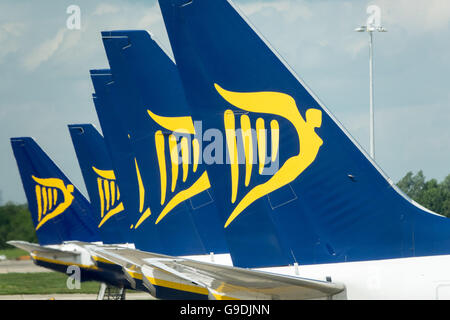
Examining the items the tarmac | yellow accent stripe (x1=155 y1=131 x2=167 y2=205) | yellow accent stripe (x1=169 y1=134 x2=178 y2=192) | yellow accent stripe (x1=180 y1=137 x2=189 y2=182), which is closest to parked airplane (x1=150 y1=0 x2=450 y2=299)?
yellow accent stripe (x1=180 y1=137 x2=189 y2=182)

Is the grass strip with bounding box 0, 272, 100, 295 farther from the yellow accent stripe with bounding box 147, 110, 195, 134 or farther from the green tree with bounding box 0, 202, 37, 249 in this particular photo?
the yellow accent stripe with bounding box 147, 110, 195, 134

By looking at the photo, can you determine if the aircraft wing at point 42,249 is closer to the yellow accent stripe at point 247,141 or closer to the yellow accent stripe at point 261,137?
the yellow accent stripe at point 247,141

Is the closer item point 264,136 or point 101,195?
point 264,136

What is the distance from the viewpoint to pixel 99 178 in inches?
1120

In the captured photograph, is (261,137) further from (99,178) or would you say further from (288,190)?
(99,178)

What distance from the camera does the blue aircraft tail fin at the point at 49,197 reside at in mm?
33938

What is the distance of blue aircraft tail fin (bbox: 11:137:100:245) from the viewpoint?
33938mm

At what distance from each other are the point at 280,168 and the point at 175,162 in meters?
6.95

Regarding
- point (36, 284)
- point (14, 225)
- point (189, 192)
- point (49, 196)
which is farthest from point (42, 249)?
point (14, 225)

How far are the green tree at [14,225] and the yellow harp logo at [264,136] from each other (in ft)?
141

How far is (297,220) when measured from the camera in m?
9.42
